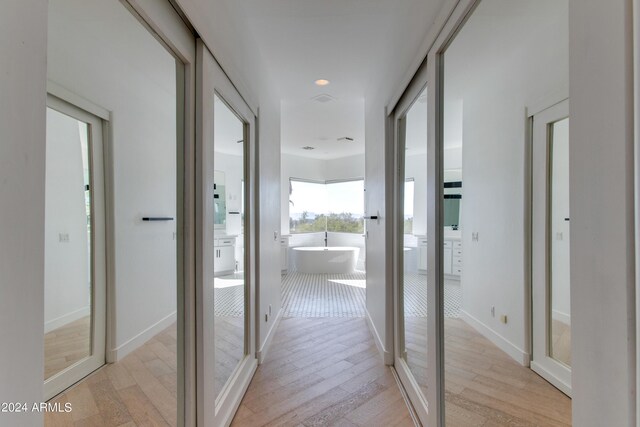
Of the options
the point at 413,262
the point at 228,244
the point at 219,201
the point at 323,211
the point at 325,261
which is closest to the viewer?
the point at 219,201

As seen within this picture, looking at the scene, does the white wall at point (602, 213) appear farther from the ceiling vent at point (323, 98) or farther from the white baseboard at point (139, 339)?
the ceiling vent at point (323, 98)

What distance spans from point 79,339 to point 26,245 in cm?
42

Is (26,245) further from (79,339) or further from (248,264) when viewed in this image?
(248,264)

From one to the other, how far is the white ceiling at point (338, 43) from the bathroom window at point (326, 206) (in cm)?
361

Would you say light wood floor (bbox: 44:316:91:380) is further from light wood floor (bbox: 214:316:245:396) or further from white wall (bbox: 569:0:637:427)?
white wall (bbox: 569:0:637:427)

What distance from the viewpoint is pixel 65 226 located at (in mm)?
775

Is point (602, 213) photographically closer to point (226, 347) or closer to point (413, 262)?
point (413, 262)

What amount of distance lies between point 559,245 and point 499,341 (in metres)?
0.55

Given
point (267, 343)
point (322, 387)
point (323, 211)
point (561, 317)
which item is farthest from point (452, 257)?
point (323, 211)

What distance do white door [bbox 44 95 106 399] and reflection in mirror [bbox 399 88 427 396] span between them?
55.5 inches

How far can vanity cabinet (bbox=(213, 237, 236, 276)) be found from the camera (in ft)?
5.28

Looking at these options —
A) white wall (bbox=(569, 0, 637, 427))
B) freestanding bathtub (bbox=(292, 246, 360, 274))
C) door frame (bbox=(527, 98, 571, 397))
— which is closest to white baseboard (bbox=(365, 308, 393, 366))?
door frame (bbox=(527, 98, 571, 397))

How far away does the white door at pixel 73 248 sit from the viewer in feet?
2.31

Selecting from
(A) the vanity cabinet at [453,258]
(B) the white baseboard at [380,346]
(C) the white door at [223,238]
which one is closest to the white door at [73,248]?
(C) the white door at [223,238]
